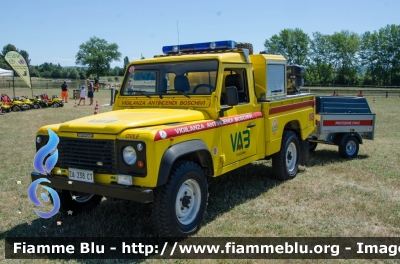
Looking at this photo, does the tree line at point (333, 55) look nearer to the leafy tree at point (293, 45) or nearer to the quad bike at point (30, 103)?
the leafy tree at point (293, 45)

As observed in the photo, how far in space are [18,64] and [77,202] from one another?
19.0 m

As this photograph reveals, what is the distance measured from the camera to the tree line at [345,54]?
79.2 m

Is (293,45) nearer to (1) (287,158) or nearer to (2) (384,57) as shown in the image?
(2) (384,57)

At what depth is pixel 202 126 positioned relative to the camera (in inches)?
191

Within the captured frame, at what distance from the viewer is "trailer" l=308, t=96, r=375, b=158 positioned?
885 centimetres

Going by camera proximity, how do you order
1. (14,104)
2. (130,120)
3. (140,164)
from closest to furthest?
(140,164)
(130,120)
(14,104)

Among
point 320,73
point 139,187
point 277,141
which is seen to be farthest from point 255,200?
point 320,73

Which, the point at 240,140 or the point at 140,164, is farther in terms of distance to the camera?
the point at 240,140

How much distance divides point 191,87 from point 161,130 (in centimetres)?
147

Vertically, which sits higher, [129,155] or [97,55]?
[97,55]

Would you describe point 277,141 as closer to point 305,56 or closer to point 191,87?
point 191,87

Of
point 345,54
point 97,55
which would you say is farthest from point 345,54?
point 97,55

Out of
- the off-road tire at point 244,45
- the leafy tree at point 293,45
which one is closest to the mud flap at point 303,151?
the off-road tire at point 244,45

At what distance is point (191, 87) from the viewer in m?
5.49
